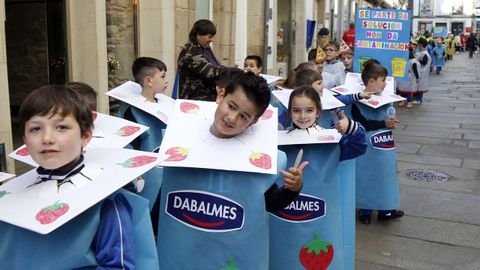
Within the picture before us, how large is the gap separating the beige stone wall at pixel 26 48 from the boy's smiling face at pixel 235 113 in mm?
7496

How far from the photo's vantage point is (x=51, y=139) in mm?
1720

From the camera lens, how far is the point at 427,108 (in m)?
14.3

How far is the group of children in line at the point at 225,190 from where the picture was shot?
1740 mm

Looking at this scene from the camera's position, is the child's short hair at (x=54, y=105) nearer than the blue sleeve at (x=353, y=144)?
Yes

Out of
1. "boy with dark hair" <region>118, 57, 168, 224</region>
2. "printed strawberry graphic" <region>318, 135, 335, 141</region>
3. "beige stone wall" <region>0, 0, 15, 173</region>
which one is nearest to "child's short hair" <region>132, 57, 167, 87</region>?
"boy with dark hair" <region>118, 57, 168, 224</region>

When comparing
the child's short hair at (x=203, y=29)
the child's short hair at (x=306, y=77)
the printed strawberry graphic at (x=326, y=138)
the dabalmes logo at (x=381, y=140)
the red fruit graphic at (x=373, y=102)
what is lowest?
the dabalmes logo at (x=381, y=140)

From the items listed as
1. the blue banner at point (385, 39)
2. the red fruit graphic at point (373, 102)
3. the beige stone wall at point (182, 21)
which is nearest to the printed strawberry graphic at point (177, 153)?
the red fruit graphic at point (373, 102)

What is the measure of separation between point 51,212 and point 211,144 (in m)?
0.92

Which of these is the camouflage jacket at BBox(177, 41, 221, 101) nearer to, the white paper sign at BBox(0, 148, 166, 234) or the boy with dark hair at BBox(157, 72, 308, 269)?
the boy with dark hair at BBox(157, 72, 308, 269)

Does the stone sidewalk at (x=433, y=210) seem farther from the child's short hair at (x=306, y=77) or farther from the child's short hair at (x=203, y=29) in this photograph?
the child's short hair at (x=203, y=29)

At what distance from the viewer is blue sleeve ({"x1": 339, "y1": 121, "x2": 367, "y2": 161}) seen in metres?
3.04

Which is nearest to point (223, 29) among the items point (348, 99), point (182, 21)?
point (182, 21)

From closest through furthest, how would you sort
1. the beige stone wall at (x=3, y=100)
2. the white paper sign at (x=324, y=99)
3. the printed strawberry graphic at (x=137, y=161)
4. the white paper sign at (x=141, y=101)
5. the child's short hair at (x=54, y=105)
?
1. the child's short hair at (x=54, y=105)
2. the printed strawberry graphic at (x=137, y=161)
3. the white paper sign at (x=141, y=101)
4. the white paper sign at (x=324, y=99)
5. the beige stone wall at (x=3, y=100)

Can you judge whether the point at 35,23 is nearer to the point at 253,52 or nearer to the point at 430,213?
the point at 253,52
